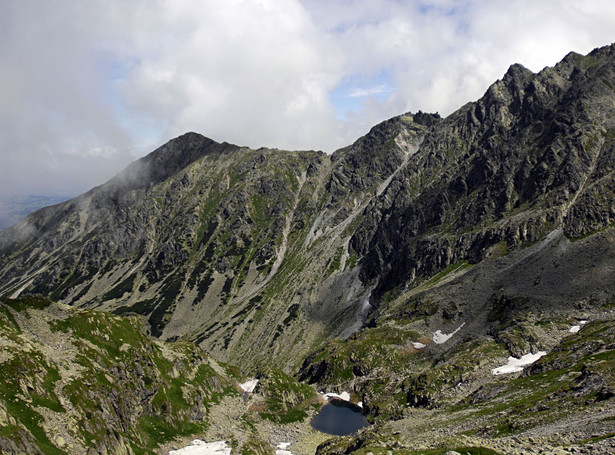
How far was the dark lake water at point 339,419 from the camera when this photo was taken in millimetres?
119512

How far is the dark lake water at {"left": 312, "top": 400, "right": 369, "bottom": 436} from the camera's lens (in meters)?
120

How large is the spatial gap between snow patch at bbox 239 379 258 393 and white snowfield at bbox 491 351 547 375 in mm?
71630

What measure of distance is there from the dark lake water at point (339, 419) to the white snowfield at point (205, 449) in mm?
40898

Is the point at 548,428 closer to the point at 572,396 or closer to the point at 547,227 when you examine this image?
the point at 572,396

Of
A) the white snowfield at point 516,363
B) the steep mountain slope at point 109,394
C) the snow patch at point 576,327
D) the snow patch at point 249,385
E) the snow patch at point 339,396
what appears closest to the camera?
the steep mountain slope at point 109,394

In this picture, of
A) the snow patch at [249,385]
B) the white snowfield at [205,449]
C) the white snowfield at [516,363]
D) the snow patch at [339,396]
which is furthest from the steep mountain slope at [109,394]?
the white snowfield at [516,363]

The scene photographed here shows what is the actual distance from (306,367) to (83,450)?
130m

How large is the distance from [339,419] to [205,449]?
55.6 metres

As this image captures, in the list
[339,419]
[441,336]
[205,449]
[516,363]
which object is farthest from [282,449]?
[441,336]

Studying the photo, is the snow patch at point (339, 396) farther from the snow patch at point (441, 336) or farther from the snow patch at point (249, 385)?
the snow patch at point (441, 336)

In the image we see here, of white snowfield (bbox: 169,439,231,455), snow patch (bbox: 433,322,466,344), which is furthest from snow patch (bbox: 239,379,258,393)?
snow patch (bbox: 433,322,466,344)

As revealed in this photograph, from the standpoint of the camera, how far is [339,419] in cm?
12762

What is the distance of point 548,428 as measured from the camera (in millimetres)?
58875

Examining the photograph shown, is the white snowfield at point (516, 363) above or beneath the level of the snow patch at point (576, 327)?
beneath
